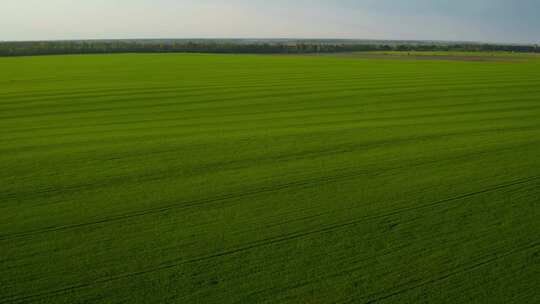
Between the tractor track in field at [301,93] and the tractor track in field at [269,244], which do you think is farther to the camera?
the tractor track in field at [301,93]

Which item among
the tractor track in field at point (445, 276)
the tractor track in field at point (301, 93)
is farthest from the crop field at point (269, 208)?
the tractor track in field at point (301, 93)

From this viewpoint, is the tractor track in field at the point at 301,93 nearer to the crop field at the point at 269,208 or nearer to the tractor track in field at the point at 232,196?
the crop field at the point at 269,208

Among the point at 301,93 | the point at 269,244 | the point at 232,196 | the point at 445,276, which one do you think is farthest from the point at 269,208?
the point at 301,93

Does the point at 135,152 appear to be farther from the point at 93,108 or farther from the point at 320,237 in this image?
the point at 93,108

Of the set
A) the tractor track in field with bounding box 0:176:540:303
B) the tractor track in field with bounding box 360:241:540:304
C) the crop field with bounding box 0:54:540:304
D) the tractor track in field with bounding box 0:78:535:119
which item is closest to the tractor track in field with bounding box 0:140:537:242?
the crop field with bounding box 0:54:540:304

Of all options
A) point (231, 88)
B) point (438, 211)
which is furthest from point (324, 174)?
point (231, 88)

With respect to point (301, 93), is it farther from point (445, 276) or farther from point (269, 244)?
point (445, 276)

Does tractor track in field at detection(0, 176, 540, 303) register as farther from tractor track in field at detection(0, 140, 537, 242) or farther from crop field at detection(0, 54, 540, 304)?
tractor track in field at detection(0, 140, 537, 242)

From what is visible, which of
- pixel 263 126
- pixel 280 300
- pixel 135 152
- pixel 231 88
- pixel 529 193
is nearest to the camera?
pixel 280 300
